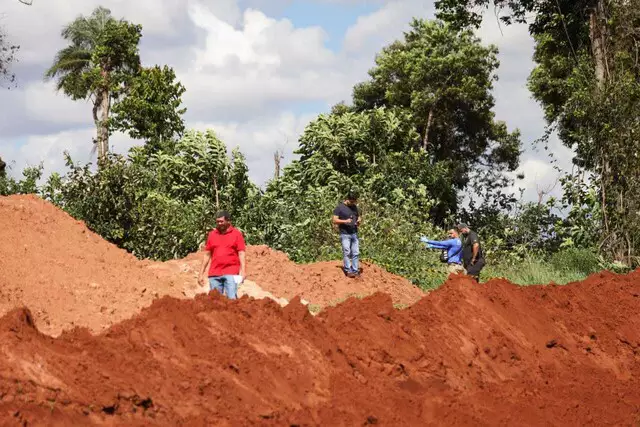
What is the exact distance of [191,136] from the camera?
3061 centimetres

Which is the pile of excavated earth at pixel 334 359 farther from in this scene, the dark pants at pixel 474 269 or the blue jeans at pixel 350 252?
the blue jeans at pixel 350 252

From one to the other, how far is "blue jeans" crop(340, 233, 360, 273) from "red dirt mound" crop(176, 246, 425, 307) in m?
0.25

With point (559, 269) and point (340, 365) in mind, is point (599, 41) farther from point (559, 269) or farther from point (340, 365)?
point (340, 365)

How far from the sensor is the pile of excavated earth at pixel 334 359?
27.0 feet

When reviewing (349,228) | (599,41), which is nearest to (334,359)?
(349,228)

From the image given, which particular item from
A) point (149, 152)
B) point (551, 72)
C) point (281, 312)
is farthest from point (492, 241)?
point (281, 312)

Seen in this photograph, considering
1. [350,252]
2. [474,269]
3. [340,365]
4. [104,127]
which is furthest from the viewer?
[104,127]

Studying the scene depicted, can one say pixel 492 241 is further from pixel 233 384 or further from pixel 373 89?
pixel 233 384

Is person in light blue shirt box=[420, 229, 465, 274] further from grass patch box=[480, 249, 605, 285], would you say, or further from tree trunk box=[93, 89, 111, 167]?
tree trunk box=[93, 89, 111, 167]

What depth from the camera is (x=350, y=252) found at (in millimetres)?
22516

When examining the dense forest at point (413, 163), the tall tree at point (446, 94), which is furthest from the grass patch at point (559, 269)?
the tall tree at point (446, 94)

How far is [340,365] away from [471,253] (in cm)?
880

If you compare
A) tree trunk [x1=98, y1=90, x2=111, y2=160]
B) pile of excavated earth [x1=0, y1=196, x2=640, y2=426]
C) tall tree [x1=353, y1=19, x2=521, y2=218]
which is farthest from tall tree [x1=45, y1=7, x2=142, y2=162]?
pile of excavated earth [x1=0, y1=196, x2=640, y2=426]

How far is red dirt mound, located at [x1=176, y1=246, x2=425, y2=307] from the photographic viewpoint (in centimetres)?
2198
